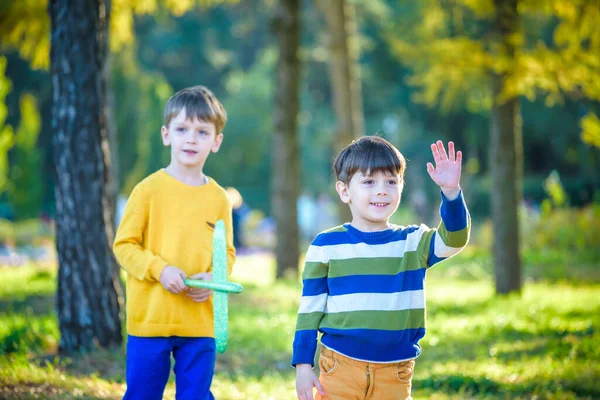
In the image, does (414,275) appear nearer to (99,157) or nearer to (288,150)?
(99,157)

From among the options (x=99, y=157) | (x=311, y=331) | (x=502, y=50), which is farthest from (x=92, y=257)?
(x=502, y=50)

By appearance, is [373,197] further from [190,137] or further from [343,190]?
[190,137]

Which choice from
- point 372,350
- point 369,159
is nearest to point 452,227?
point 369,159

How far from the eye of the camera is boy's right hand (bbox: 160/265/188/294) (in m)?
3.13

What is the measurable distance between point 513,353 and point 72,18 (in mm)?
4341

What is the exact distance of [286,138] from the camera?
10766mm

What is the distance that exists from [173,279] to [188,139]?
2.18ft

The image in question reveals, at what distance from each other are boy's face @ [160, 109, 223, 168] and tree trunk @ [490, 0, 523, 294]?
6.54 metres

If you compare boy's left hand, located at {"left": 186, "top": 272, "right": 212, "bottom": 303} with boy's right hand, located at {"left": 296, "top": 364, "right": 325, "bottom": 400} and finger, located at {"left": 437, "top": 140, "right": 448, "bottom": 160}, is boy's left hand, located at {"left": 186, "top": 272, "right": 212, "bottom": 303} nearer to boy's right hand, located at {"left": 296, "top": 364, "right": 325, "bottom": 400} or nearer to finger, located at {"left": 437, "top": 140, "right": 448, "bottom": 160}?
boy's right hand, located at {"left": 296, "top": 364, "right": 325, "bottom": 400}

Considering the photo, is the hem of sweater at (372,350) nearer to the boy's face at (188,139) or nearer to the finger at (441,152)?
the finger at (441,152)

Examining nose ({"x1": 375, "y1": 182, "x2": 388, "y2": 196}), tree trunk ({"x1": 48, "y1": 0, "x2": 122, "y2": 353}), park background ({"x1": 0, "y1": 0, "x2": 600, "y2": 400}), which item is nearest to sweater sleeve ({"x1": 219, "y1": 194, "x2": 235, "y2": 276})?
park background ({"x1": 0, "y1": 0, "x2": 600, "y2": 400})

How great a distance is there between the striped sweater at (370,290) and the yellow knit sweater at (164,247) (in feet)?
2.21

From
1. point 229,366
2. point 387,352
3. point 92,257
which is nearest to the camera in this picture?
point 387,352

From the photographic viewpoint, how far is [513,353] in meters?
6.07
